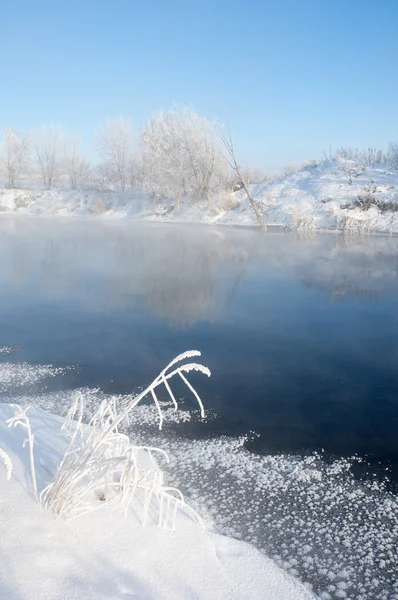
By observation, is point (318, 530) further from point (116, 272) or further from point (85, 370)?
point (116, 272)

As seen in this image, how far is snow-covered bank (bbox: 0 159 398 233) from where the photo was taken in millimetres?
24562

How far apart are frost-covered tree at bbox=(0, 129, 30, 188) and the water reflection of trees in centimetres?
3141

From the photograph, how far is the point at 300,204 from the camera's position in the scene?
27.6 meters

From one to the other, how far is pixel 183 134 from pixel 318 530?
34.9 m

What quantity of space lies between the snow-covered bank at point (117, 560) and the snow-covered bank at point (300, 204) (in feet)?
72.9

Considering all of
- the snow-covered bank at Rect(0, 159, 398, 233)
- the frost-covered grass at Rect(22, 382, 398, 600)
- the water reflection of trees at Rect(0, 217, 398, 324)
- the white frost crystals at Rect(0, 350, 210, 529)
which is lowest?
the frost-covered grass at Rect(22, 382, 398, 600)

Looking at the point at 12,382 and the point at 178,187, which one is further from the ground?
the point at 178,187

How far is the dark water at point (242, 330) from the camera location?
16.4 ft

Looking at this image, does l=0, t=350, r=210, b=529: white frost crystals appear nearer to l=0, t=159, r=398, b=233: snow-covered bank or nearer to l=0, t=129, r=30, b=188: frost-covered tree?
l=0, t=159, r=398, b=233: snow-covered bank

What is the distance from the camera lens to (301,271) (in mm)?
13602

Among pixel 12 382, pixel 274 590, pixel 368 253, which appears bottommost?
pixel 274 590

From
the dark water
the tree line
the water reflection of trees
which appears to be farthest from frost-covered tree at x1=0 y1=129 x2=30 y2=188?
the dark water

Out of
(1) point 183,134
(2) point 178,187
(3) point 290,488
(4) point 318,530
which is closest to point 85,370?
(3) point 290,488

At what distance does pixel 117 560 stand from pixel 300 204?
2668cm
